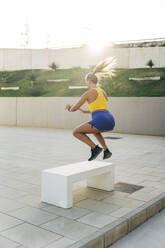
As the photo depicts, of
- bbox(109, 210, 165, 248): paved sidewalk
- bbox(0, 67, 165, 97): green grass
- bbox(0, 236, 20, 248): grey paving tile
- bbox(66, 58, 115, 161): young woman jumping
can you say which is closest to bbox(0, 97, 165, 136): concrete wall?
bbox(0, 67, 165, 97): green grass

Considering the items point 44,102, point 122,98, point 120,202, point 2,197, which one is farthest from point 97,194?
point 44,102

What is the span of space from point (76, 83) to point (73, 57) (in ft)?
21.1

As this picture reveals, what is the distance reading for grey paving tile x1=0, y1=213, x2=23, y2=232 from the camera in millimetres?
3613

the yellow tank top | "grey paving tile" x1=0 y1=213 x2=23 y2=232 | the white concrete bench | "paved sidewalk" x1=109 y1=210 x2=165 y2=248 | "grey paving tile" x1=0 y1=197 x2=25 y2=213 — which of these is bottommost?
"paved sidewalk" x1=109 y1=210 x2=165 y2=248

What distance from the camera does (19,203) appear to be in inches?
176

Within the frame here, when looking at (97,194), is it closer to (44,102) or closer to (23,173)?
(23,173)

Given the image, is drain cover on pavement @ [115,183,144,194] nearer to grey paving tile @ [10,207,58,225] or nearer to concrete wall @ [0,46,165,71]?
grey paving tile @ [10,207,58,225]

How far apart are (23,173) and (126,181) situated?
7.18 ft

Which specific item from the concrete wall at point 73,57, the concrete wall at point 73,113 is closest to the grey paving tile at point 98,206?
the concrete wall at point 73,113

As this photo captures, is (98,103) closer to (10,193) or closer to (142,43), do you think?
(10,193)

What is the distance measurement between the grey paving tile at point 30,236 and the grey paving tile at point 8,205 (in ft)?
2.13

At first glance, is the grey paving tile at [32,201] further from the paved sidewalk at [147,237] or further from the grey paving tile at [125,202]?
the paved sidewalk at [147,237]

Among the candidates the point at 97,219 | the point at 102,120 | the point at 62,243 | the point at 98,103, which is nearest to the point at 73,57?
the point at 98,103

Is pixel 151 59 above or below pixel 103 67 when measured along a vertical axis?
above
